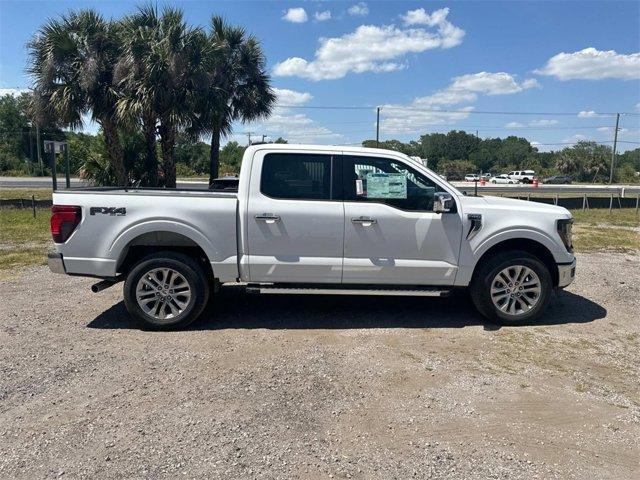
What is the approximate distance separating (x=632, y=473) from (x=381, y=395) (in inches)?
62.9

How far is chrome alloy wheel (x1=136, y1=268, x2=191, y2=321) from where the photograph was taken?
4.92 metres

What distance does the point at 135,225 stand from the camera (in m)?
4.83

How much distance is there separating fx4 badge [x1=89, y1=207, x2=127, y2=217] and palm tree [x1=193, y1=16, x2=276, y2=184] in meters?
13.6

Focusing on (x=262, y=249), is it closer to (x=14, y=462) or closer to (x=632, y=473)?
(x=14, y=462)

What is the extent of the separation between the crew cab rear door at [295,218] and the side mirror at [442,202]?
96 cm

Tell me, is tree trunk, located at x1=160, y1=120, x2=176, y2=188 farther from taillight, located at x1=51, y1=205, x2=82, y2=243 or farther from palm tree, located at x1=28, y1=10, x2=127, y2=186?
taillight, located at x1=51, y1=205, x2=82, y2=243

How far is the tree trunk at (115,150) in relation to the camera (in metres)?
16.9

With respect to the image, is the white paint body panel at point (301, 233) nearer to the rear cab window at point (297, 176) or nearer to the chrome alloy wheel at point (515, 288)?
the rear cab window at point (297, 176)

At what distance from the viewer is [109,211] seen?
4828mm

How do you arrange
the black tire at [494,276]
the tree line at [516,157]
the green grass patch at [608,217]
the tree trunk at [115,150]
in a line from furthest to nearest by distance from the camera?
1. the tree line at [516,157]
2. the tree trunk at [115,150]
3. the green grass patch at [608,217]
4. the black tire at [494,276]

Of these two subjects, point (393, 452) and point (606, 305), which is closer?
point (393, 452)

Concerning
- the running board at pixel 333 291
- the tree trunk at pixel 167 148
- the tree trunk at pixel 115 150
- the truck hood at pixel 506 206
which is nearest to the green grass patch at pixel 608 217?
the truck hood at pixel 506 206

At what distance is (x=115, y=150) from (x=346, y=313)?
14.3 m

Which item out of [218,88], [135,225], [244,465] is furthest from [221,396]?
[218,88]
